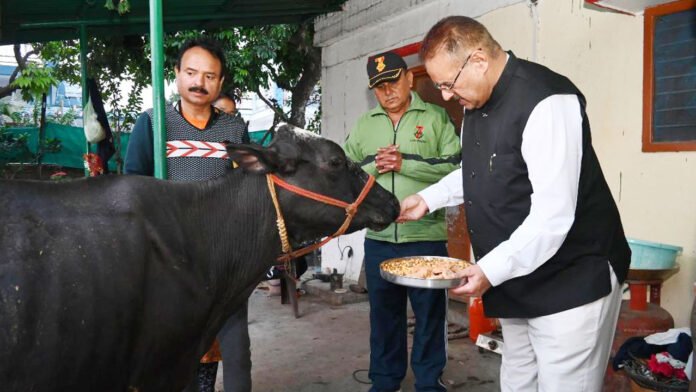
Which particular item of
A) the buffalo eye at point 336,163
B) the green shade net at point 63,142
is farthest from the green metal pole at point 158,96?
the green shade net at point 63,142

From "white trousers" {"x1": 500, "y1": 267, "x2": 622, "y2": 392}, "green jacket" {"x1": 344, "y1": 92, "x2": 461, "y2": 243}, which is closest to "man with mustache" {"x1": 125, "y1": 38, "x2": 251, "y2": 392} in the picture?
"green jacket" {"x1": 344, "y1": 92, "x2": 461, "y2": 243}

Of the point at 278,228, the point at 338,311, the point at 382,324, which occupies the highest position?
the point at 278,228

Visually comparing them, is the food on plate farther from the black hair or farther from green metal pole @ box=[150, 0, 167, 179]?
the black hair

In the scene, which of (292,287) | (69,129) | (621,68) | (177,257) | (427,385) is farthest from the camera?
(69,129)

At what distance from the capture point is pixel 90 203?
194cm

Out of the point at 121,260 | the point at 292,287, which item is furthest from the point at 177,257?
the point at 292,287

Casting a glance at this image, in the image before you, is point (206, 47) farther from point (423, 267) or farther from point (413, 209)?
point (423, 267)

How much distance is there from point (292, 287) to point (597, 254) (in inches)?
171

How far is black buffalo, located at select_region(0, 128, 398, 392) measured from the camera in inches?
68.0

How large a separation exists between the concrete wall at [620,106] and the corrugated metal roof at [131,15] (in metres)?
2.95

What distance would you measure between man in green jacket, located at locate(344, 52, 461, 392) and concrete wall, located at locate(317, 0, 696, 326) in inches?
59.3

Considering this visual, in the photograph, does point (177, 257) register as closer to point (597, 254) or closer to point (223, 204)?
point (223, 204)

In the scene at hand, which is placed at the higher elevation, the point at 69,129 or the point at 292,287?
the point at 69,129

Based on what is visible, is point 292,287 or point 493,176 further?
point 292,287
